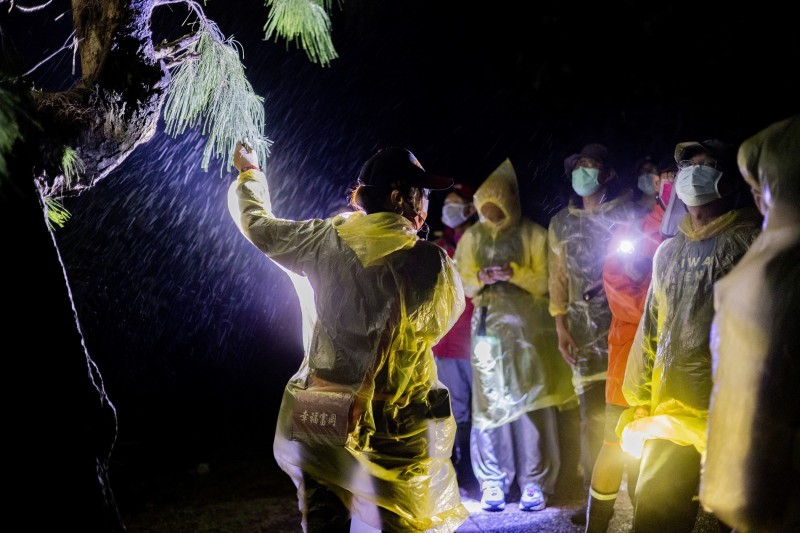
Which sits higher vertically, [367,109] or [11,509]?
[367,109]

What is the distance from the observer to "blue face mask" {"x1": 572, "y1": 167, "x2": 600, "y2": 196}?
15.9 feet

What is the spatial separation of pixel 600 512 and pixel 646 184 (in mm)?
3315

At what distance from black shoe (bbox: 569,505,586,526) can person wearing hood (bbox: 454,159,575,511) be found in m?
0.32

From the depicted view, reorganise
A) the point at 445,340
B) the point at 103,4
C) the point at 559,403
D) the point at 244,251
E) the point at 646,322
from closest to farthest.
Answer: the point at 103,4 → the point at 646,322 → the point at 559,403 → the point at 445,340 → the point at 244,251

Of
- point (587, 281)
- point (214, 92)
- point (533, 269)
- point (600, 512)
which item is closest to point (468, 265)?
point (533, 269)

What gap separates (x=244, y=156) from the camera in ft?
10.4

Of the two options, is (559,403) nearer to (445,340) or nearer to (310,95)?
(445,340)

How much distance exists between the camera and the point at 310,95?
8.35 meters

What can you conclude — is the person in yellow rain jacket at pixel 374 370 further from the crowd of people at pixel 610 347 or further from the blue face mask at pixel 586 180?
the blue face mask at pixel 586 180

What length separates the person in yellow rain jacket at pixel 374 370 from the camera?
2.76 meters

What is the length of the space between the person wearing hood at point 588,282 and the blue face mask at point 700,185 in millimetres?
1596

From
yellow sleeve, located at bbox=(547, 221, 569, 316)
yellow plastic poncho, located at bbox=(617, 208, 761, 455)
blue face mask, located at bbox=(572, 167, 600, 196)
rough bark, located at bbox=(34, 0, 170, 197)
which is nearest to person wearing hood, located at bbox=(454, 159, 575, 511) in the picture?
yellow sleeve, located at bbox=(547, 221, 569, 316)

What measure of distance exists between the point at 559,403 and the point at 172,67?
365cm

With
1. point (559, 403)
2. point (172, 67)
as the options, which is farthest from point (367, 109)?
point (172, 67)
